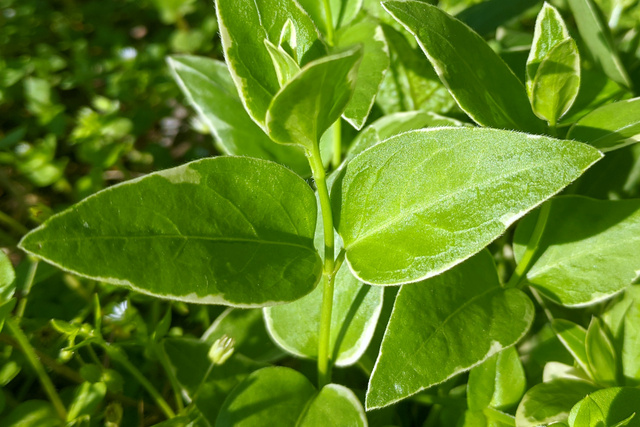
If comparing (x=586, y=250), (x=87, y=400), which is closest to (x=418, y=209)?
(x=586, y=250)

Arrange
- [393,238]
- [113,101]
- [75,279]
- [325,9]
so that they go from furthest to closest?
[113,101] < [75,279] < [325,9] < [393,238]

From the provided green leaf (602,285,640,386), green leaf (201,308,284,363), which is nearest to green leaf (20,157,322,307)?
green leaf (201,308,284,363)

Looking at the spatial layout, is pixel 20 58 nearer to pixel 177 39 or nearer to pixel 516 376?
pixel 177 39

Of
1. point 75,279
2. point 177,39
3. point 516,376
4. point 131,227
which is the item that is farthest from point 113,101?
point 516,376

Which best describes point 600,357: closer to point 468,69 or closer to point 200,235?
point 468,69

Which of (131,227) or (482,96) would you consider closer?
(131,227)

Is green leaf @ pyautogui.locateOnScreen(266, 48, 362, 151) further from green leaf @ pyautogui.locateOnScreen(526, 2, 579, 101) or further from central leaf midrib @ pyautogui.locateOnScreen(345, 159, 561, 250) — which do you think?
green leaf @ pyautogui.locateOnScreen(526, 2, 579, 101)

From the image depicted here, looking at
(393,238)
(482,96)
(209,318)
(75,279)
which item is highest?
(482,96)
